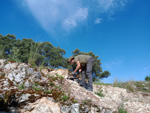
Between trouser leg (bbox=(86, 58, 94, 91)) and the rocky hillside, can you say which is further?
trouser leg (bbox=(86, 58, 94, 91))

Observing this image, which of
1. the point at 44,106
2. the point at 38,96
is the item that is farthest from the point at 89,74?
the point at 44,106

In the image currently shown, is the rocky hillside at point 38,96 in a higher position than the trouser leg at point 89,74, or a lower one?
lower

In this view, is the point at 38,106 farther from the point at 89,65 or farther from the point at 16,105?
the point at 89,65

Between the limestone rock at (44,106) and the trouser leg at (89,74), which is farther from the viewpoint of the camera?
the trouser leg at (89,74)

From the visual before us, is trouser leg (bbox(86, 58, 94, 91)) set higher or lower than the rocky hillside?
higher

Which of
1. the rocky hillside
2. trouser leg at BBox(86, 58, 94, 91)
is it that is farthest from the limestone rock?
trouser leg at BBox(86, 58, 94, 91)

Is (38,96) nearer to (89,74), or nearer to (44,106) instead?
(44,106)

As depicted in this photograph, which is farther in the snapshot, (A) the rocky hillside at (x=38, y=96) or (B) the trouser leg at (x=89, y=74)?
(B) the trouser leg at (x=89, y=74)

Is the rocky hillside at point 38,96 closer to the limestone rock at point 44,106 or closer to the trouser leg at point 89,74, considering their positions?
the limestone rock at point 44,106

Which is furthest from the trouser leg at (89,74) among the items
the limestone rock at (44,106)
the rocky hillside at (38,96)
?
the limestone rock at (44,106)

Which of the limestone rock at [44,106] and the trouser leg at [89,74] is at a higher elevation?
the trouser leg at [89,74]

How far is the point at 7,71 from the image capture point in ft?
14.1

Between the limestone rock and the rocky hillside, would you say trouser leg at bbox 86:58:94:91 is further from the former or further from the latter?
the limestone rock

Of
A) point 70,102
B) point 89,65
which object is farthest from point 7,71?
point 89,65
